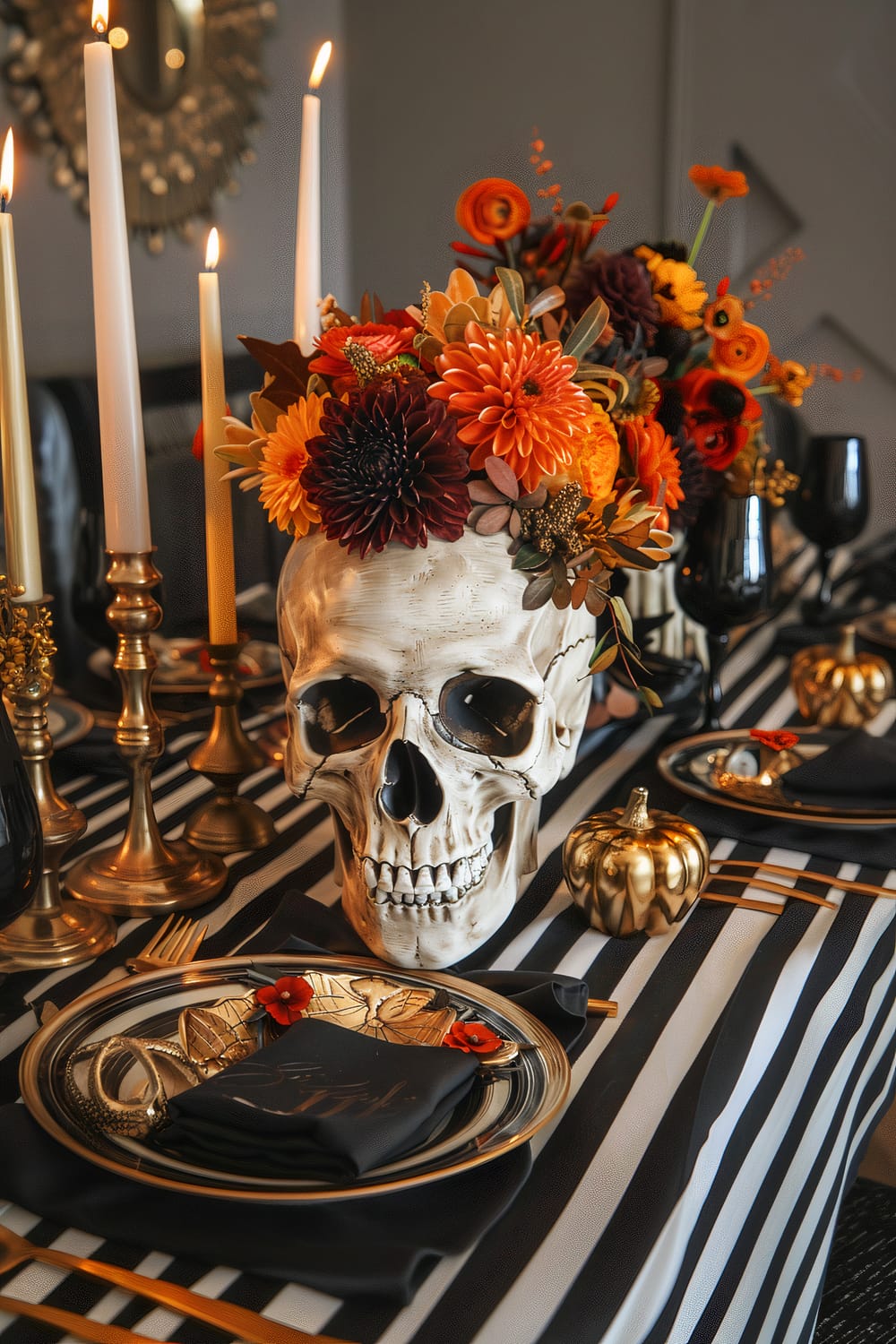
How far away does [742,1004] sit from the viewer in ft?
2.77

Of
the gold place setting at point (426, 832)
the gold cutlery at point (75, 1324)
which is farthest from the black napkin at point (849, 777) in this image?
the gold cutlery at point (75, 1324)

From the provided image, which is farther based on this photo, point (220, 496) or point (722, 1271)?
point (220, 496)

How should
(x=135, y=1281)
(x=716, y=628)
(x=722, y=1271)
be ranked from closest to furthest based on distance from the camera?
(x=135, y=1281)
(x=722, y=1271)
(x=716, y=628)

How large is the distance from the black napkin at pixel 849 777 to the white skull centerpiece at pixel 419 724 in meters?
0.35

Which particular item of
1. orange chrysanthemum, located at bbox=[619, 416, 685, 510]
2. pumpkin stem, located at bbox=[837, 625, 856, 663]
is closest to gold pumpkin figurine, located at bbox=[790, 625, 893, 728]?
pumpkin stem, located at bbox=[837, 625, 856, 663]

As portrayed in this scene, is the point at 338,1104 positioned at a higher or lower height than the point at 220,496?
lower

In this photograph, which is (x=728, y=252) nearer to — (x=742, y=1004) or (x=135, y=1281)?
(x=742, y=1004)

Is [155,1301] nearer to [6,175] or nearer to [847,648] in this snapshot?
[6,175]

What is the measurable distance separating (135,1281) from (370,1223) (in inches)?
4.5

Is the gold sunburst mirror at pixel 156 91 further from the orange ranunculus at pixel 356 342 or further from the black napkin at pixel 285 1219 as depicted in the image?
the black napkin at pixel 285 1219

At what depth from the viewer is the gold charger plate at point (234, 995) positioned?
59 centimetres

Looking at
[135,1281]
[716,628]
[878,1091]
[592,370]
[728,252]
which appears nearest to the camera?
[135,1281]

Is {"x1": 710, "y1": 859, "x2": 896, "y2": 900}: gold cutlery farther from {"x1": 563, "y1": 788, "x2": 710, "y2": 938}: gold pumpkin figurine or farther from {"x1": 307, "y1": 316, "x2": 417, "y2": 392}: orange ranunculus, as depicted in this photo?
{"x1": 307, "y1": 316, "x2": 417, "y2": 392}: orange ranunculus

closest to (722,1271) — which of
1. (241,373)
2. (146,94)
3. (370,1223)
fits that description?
A: (370,1223)
